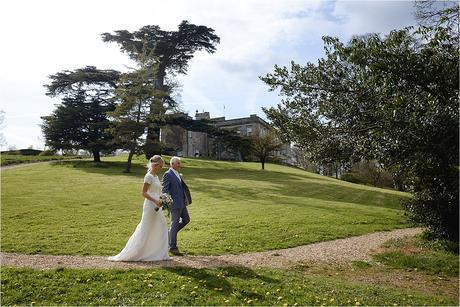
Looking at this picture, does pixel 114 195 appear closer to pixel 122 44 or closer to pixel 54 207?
pixel 54 207

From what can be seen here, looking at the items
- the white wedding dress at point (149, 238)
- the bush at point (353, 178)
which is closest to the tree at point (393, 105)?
the white wedding dress at point (149, 238)

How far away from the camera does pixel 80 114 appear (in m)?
37.8

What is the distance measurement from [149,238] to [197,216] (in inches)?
284

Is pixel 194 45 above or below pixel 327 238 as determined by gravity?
above

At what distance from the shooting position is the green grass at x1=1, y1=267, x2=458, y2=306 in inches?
243

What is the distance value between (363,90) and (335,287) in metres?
5.07

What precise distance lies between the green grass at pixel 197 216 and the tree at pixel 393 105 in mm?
3363

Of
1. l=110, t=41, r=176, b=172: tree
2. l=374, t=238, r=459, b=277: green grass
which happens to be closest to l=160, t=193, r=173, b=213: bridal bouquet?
l=374, t=238, r=459, b=277: green grass

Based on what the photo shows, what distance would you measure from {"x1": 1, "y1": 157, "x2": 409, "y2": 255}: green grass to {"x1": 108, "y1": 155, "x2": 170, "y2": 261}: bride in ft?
4.30

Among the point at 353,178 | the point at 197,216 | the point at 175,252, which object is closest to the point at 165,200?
the point at 175,252

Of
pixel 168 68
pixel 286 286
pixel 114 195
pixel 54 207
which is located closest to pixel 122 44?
Answer: pixel 168 68

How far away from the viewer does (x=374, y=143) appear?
30.0 feet

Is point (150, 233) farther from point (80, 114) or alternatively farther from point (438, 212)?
point (80, 114)

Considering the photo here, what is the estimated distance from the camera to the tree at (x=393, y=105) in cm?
813
